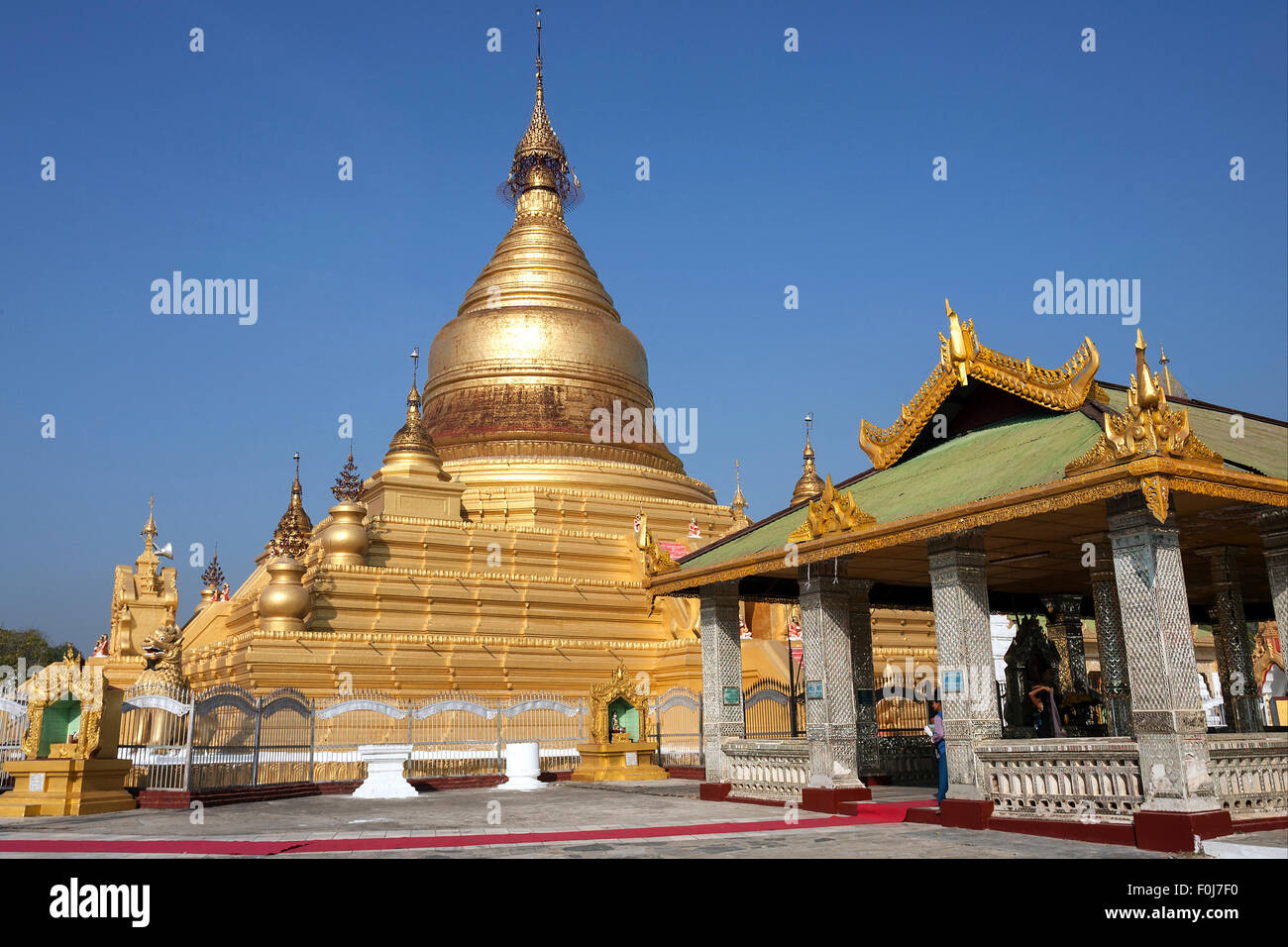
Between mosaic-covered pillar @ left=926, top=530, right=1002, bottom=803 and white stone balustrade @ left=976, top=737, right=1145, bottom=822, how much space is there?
23cm

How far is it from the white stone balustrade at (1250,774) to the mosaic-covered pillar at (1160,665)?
473mm

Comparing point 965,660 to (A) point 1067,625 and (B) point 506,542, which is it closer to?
(A) point 1067,625

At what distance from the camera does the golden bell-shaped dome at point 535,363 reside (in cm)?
4041

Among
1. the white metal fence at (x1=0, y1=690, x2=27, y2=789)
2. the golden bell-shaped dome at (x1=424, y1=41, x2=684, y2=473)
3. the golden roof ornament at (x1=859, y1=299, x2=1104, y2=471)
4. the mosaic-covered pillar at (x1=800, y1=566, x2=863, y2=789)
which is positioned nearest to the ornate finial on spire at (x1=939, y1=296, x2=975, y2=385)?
the golden roof ornament at (x1=859, y1=299, x2=1104, y2=471)

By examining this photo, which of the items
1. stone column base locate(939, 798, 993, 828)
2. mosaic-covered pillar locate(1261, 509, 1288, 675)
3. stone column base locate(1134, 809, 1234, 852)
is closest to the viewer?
stone column base locate(1134, 809, 1234, 852)

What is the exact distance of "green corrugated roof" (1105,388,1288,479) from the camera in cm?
1198

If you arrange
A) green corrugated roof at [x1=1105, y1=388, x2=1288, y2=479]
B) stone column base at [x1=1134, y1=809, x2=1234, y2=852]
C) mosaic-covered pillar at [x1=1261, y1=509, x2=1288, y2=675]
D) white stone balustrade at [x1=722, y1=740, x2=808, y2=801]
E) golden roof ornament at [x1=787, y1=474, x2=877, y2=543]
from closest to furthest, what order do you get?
stone column base at [x1=1134, y1=809, x2=1234, y2=852]
green corrugated roof at [x1=1105, y1=388, x2=1288, y2=479]
mosaic-covered pillar at [x1=1261, y1=509, x2=1288, y2=675]
golden roof ornament at [x1=787, y1=474, x2=877, y2=543]
white stone balustrade at [x1=722, y1=740, x2=808, y2=801]

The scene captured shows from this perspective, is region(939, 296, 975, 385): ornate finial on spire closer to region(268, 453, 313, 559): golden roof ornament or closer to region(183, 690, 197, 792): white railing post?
region(183, 690, 197, 792): white railing post

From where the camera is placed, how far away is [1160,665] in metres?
10.7

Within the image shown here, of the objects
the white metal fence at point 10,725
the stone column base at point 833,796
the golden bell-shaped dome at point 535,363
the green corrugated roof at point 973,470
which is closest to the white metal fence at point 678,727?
the green corrugated roof at point 973,470

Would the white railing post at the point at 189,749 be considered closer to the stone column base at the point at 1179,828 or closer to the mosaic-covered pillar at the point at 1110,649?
the mosaic-covered pillar at the point at 1110,649

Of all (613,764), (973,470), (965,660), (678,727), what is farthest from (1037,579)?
(678,727)

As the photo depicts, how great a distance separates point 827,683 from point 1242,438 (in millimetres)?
6139
